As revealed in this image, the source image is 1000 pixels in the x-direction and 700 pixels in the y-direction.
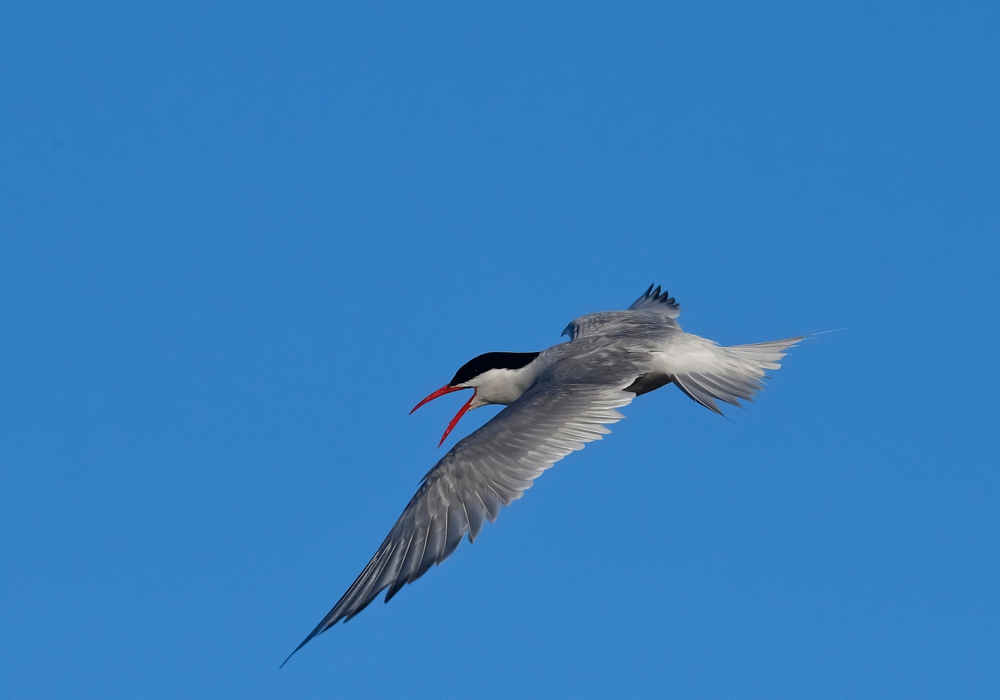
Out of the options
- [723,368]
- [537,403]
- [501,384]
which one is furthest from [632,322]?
[537,403]

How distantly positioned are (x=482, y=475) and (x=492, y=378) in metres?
2.25

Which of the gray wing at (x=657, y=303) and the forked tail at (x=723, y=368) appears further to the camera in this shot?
the gray wing at (x=657, y=303)

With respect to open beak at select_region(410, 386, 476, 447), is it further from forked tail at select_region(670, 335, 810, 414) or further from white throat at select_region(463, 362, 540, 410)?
forked tail at select_region(670, 335, 810, 414)

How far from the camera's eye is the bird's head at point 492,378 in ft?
26.3

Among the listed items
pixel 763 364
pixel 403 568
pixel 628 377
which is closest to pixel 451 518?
pixel 403 568

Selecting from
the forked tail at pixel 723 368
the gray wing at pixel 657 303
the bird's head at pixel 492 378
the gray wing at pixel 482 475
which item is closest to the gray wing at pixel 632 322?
the gray wing at pixel 657 303

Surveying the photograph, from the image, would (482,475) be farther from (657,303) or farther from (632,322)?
(657,303)

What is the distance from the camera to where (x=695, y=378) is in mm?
7441

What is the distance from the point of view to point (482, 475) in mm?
5922

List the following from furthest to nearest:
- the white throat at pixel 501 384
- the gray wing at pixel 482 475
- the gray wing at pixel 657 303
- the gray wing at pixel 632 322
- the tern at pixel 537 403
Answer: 1. the gray wing at pixel 657 303
2. the gray wing at pixel 632 322
3. the white throat at pixel 501 384
4. the tern at pixel 537 403
5. the gray wing at pixel 482 475

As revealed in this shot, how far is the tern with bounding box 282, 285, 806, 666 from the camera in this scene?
5.56 meters

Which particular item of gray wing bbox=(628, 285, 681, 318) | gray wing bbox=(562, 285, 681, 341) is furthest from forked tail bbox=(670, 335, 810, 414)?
gray wing bbox=(628, 285, 681, 318)

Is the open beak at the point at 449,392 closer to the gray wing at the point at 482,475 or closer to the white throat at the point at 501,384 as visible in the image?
the white throat at the point at 501,384

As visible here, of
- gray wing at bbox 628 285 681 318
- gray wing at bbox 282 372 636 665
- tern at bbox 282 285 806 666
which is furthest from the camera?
gray wing at bbox 628 285 681 318
